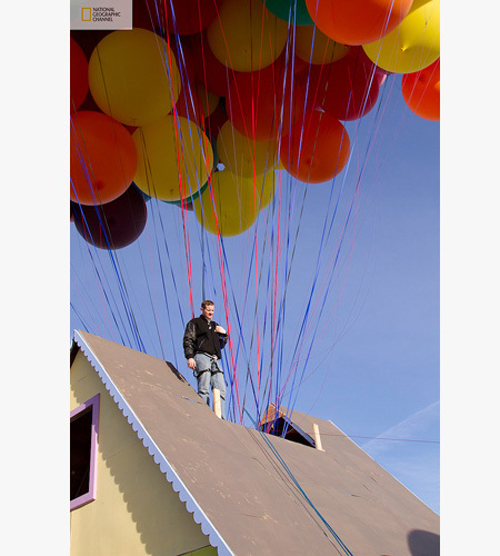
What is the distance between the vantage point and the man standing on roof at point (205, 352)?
15.1 ft

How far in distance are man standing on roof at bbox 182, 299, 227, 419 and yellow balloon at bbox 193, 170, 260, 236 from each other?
76cm

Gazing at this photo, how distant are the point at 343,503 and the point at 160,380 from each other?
1.56 m

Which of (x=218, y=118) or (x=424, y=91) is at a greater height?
(x=218, y=118)

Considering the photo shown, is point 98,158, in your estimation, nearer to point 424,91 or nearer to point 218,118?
point 218,118

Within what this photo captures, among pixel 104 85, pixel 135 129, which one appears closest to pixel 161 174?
pixel 135 129

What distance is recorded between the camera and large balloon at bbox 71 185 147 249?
16.0 feet

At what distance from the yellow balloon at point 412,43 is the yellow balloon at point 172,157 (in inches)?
52.8

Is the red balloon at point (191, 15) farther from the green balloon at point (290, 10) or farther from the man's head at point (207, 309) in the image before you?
the man's head at point (207, 309)

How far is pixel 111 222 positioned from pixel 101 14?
1.91 m

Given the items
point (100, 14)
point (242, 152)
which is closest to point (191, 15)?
point (242, 152)

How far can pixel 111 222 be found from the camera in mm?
4902

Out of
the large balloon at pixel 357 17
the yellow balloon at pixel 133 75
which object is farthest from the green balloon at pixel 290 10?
the yellow balloon at pixel 133 75
